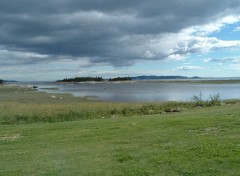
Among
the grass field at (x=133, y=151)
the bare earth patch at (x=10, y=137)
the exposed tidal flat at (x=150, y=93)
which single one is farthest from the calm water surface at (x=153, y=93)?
the grass field at (x=133, y=151)

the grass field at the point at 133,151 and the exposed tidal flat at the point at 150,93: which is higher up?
the grass field at the point at 133,151

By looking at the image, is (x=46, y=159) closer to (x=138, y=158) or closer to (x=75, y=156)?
(x=75, y=156)

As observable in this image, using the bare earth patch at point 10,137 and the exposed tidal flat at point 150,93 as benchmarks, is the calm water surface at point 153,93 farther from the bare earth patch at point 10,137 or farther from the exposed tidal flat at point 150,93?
the bare earth patch at point 10,137

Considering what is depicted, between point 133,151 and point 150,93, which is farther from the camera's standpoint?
point 150,93

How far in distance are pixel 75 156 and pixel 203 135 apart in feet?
16.8

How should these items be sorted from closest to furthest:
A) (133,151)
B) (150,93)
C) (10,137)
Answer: (133,151) → (10,137) → (150,93)

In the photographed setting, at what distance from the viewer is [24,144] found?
14.4 m

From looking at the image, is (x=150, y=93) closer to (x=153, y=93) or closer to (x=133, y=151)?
(x=153, y=93)

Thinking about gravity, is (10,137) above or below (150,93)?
above

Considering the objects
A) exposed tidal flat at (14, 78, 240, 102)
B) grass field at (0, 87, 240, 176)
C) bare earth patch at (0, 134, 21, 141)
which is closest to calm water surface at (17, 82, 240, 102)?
exposed tidal flat at (14, 78, 240, 102)

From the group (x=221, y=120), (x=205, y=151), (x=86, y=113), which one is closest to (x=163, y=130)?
(x=221, y=120)

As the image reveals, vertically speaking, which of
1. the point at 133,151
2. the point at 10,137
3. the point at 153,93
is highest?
the point at 133,151

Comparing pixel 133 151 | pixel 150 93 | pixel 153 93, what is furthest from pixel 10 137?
pixel 153 93

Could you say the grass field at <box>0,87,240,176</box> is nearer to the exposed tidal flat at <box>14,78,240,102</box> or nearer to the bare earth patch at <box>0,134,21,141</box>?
the bare earth patch at <box>0,134,21,141</box>
